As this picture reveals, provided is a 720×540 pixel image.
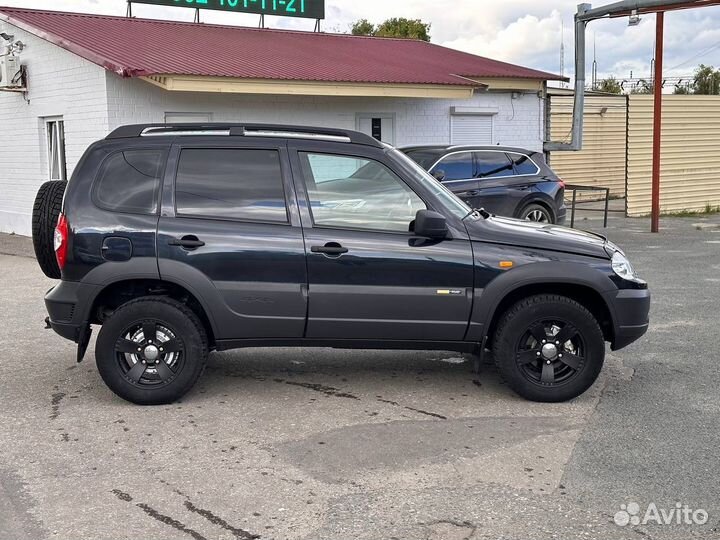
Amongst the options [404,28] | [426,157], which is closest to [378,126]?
[426,157]

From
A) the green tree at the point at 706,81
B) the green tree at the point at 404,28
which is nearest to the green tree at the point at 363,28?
the green tree at the point at 404,28

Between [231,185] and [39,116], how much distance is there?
11.8 metres

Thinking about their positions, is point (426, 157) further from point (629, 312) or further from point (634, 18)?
point (629, 312)

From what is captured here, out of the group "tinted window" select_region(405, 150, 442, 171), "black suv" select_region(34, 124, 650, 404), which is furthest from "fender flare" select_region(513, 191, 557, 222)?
"black suv" select_region(34, 124, 650, 404)

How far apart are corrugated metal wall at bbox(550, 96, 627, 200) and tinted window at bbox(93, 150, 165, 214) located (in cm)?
1708

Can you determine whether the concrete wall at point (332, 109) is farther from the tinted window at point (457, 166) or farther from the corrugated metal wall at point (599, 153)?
the tinted window at point (457, 166)

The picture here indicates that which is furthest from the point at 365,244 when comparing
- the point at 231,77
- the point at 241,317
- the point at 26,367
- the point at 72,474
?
the point at 231,77

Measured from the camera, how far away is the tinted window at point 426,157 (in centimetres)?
1232

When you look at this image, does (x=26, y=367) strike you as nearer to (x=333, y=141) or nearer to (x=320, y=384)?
(x=320, y=384)

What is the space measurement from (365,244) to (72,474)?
7.53 ft

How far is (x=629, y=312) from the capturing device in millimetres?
5738

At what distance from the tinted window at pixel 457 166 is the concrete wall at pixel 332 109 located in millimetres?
4482

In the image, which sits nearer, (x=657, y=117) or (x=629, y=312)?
(x=629, y=312)

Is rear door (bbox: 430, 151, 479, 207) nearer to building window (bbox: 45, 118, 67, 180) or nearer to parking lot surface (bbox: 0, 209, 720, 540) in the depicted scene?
parking lot surface (bbox: 0, 209, 720, 540)
